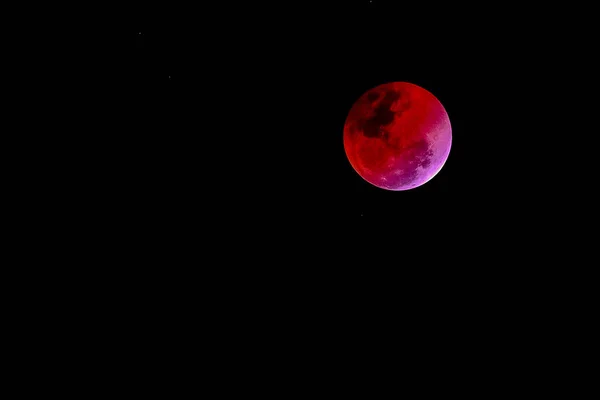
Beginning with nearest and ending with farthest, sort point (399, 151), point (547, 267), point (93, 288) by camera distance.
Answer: point (399, 151) < point (93, 288) < point (547, 267)

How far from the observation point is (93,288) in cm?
609

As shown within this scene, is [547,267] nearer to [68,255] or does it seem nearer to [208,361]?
[208,361]

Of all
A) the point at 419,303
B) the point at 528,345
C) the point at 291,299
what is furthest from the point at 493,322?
the point at 291,299

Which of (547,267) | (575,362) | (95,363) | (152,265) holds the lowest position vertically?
(95,363)

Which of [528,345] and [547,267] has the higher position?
[547,267]

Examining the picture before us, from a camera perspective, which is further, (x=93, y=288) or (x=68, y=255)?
(x=93, y=288)

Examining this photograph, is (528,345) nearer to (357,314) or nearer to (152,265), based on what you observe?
(357,314)

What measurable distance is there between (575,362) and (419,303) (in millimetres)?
2089

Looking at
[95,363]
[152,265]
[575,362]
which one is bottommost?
[95,363]

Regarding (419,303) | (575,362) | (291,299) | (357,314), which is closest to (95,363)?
(291,299)

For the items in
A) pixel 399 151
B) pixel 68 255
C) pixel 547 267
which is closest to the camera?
pixel 399 151

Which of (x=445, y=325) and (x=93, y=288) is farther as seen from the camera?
(x=445, y=325)

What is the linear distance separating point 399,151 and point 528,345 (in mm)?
4599

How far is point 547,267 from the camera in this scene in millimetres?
6547
